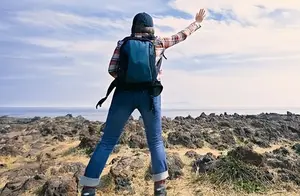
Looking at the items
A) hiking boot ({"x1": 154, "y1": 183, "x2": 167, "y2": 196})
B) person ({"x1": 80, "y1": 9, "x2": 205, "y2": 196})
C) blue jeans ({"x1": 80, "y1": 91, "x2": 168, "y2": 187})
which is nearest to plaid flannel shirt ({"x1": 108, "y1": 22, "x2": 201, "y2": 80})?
person ({"x1": 80, "y1": 9, "x2": 205, "y2": 196})

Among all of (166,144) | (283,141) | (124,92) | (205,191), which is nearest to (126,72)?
(124,92)

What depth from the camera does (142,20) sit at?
461cm

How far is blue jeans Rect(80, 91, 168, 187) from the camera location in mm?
4414

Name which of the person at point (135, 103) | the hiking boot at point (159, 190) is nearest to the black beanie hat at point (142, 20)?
the person at point (135, 103)

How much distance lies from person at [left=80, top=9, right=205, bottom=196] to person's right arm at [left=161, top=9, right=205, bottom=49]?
0.01m

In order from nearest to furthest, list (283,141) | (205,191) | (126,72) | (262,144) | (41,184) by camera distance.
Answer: (126,72) < (205,191) < (41,184) < (262,144) < (283,141)

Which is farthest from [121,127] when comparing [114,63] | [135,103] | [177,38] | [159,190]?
[177,38]

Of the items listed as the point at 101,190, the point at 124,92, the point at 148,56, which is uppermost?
the point at 148,56

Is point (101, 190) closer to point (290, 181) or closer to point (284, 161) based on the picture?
point (290, 181)

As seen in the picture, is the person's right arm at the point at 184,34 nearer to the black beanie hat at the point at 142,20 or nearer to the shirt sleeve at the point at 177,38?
the shirt sleeve at the point at 177,38

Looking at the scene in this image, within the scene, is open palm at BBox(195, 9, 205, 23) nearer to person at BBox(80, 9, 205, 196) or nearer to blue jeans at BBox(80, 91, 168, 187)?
person at BBox(80, 9, 205, 196)

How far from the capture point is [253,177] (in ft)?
22.1

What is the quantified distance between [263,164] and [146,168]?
2108 millimetres

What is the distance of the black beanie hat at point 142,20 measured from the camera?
4.60 meters
